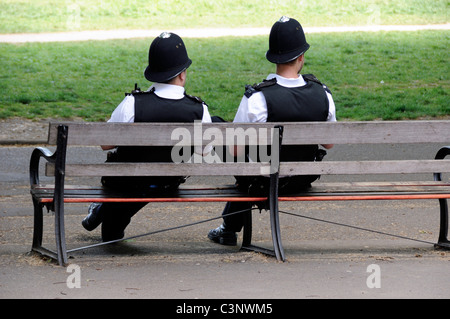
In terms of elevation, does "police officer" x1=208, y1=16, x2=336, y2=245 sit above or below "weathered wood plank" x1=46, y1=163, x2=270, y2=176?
above

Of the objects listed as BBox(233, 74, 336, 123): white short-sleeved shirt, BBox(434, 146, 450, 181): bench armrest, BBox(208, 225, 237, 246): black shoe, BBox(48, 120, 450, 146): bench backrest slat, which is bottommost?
BBox(208, 225, 237, 246): black shoe

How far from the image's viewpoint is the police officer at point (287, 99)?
5.18m

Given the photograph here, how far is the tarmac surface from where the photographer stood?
14.3ft

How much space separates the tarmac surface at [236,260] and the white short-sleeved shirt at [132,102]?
0.90m

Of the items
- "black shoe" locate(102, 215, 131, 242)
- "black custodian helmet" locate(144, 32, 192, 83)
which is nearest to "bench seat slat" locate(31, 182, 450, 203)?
"black shoe" locate(102, 215, 131, 242)

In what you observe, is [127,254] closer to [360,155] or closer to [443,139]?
[443,139]

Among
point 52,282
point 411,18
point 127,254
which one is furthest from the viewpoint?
point 411,18

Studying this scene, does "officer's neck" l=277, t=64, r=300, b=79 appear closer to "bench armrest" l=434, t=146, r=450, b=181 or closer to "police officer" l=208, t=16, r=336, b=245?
"police officer" l=208, t=16, r=336, b=245

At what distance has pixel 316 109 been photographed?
17.4 ft

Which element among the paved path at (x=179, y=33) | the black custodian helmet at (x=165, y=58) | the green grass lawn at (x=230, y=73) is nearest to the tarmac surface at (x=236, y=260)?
the black custodian helmet at (x=165, y=58)

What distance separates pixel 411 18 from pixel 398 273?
20.3 m

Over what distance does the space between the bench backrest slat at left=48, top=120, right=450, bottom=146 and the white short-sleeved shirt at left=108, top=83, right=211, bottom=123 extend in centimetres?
29
